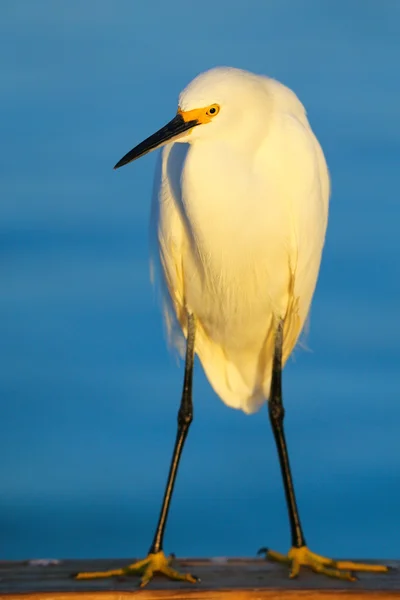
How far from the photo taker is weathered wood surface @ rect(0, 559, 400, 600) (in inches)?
112

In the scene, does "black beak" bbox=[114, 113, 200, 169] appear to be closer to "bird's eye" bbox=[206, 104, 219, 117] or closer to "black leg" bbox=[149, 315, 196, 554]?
"bird's eye" bbox=[206, 104, 219, 117]

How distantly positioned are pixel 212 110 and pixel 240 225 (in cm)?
37

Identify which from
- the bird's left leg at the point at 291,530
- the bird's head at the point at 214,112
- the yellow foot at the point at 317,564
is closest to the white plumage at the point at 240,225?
the bird's head at the point at 214,112

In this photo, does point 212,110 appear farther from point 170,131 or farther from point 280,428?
point 280,428

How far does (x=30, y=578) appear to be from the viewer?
3004 millimetres

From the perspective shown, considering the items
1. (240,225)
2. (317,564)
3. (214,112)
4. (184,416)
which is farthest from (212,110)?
(317,564)

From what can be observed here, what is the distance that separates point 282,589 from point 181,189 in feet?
3.96

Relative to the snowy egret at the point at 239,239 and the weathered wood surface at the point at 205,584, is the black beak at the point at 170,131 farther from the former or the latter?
the weathered wood surface at the point at 205,584

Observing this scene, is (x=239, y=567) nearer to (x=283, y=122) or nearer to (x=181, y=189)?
(x=181, y=189)

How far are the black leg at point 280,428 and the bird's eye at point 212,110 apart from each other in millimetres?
779

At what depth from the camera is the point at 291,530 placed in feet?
11.2

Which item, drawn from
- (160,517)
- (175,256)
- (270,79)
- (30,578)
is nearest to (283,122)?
(270,79)

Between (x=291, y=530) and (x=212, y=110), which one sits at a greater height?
(x=212, y=110)

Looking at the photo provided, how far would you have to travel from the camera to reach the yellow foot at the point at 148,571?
3078 mm
